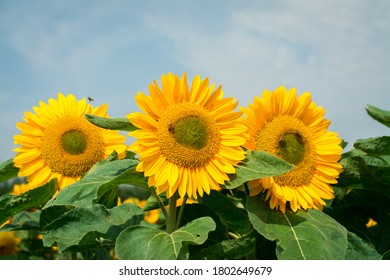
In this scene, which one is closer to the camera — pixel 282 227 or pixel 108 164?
pixel 282 227

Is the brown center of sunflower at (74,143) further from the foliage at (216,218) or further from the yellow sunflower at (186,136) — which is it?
the yellow sunflower at (186,136)

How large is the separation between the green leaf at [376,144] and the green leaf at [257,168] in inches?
20.8

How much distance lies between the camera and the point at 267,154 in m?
2.54

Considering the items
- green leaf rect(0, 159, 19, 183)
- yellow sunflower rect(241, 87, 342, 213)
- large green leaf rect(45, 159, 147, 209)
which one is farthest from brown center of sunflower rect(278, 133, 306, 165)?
green leaf rect(0, 159, 19, 183)

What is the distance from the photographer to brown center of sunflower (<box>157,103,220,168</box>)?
8.41 ft

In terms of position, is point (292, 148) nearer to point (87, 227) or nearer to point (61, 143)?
point (87, 227)

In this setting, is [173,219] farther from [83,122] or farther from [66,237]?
[83,122]

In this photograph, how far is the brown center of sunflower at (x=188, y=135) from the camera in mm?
2562

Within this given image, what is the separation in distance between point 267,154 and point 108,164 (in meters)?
0.79

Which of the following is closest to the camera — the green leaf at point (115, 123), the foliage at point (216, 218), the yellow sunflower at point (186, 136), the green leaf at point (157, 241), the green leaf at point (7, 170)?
the green leaf at point (157, 241)

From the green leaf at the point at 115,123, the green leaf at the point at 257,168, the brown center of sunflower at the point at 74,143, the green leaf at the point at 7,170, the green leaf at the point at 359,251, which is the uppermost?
the brown center of sunflower at the point at 74,143

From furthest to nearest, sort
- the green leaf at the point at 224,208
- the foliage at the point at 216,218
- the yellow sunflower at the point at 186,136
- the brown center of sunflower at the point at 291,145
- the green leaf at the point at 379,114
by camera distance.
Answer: the green leaf at the point at 224,208, the green leaf at the point at 379,114, the brown center of sunflower at the point at 291,145, the yellow sunflower at the point at 186,136, the foliage at the point at 216,218

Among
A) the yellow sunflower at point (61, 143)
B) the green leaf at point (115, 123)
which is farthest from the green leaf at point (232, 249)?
the yellow sunflower at point (61, 143)
